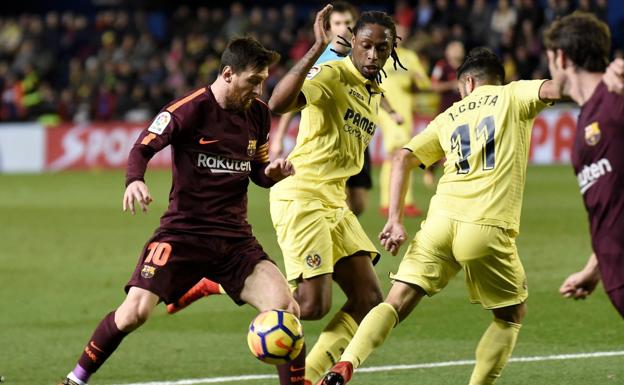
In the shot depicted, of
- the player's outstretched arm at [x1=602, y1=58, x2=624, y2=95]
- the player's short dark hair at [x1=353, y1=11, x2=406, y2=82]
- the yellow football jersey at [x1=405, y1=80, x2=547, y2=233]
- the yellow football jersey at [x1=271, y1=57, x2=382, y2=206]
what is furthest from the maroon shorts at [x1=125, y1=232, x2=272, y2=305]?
the player's outstretched arm at [x1=602, y1=58, x2=624, y2=95]

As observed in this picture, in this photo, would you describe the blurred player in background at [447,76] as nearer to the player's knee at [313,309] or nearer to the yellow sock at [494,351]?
the player's knee at [313,309]

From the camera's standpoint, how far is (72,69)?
31688mm

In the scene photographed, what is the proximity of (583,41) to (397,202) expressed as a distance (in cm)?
180

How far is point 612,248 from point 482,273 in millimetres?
1432

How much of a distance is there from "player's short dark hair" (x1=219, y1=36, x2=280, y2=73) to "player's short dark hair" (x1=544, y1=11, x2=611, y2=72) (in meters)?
1.98

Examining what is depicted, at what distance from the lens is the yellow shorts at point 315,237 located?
7512 millimetres

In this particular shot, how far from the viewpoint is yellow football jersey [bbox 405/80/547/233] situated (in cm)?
675

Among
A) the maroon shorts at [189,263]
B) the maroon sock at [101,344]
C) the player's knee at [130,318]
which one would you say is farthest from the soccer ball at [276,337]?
the maroon sock at [101,344]

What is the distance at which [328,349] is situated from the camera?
7461 millimetres

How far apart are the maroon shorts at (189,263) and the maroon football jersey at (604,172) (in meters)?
2.25

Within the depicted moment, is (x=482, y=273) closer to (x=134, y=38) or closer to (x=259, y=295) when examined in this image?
(x=259, y=295)

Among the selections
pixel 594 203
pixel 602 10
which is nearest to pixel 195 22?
pixel 602 10

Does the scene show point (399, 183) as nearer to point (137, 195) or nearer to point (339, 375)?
point (339, 375)

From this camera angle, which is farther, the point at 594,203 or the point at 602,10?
the point at 602,10
